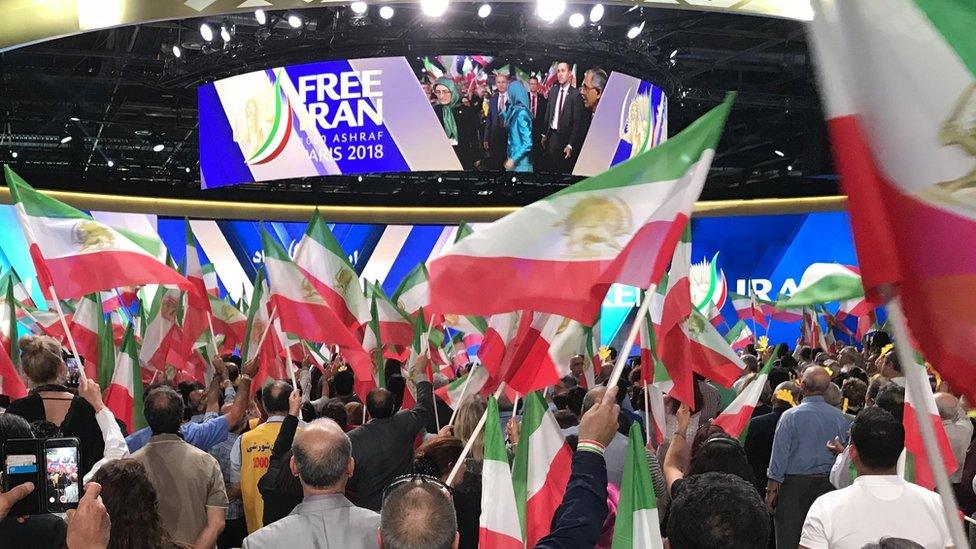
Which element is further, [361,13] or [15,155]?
[15,155]

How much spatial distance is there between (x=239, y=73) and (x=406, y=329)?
1078 cm

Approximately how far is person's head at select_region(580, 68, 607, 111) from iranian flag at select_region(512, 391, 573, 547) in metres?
17.4

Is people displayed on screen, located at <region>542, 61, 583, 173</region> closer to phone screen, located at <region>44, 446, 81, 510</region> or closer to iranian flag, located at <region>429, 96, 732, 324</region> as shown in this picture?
iranian flag, located at <region>429, 96, 732, 324</region>

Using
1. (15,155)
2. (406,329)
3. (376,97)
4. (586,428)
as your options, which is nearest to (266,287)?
(406,329)

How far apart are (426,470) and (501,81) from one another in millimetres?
16528

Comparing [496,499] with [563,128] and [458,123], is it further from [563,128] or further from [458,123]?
[563,128]

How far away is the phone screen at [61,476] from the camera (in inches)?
157

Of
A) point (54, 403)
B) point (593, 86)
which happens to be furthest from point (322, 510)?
point (593, 86)

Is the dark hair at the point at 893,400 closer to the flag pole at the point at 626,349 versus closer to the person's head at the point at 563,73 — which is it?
the flag pole at the point at 626,349

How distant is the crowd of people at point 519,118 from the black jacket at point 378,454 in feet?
51.0

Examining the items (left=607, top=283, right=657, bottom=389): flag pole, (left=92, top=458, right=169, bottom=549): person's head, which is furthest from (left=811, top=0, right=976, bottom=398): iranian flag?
(left=92, top=458, right=169, bottom=549): person's head

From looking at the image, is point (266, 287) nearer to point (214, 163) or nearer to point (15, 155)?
point (214, 163)

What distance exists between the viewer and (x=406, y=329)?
12656 mm

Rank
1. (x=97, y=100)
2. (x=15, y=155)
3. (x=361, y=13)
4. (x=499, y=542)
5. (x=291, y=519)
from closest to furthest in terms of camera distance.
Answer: (x=291, y=519) < (x=499, y=542) < (x=361, y=13) < (x=97, y=100) < (x=15, y=155)
